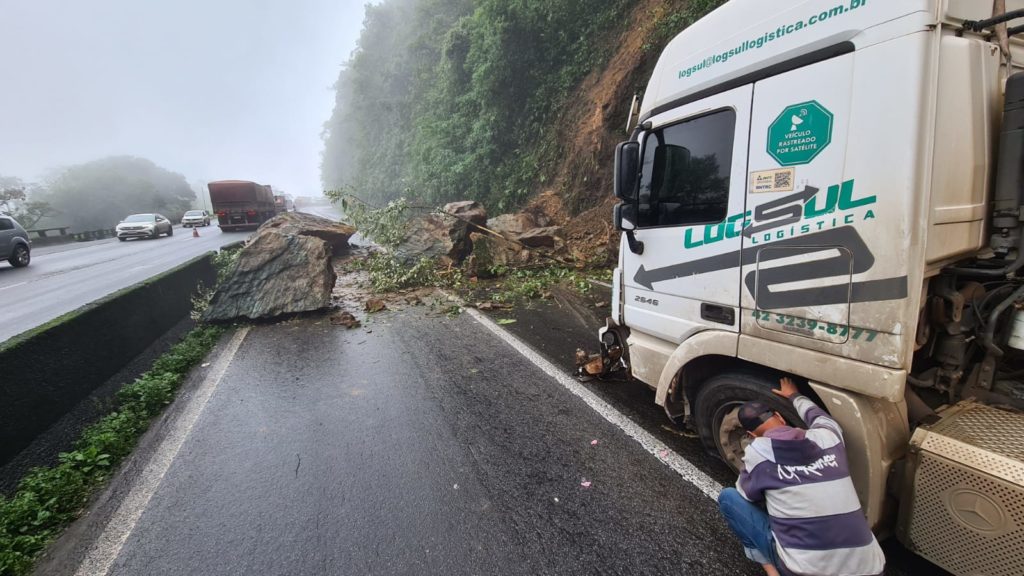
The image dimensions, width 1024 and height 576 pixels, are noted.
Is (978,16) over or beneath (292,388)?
over

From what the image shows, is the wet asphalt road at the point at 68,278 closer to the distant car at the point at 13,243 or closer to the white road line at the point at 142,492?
the distant car at the point at 13,243

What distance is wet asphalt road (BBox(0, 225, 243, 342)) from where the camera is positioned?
318 inches

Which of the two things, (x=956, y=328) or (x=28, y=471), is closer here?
(x=956, y=328)

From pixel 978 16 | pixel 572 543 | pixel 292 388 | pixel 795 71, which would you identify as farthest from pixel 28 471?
pixel 978 16

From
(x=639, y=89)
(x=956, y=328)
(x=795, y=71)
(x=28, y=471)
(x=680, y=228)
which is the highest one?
(x=639, y=89)

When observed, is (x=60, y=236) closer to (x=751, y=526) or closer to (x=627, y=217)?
(x=627, y=217)

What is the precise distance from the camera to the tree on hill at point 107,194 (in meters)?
45.8

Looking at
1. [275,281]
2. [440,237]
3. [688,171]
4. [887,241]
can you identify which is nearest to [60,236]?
[275,281]

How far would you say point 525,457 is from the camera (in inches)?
129

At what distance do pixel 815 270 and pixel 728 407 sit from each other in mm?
1057

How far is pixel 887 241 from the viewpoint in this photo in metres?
1.98

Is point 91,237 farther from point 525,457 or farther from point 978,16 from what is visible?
point 978,16

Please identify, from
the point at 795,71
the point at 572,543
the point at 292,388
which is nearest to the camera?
the point at 795,71

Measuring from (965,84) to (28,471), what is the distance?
6.43 metres
